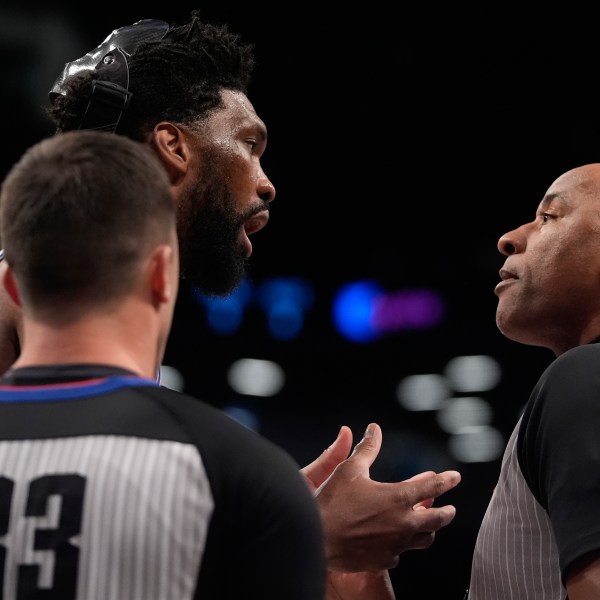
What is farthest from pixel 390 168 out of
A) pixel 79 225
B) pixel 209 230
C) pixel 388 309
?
pixel 79 225

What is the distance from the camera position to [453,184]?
322 inches

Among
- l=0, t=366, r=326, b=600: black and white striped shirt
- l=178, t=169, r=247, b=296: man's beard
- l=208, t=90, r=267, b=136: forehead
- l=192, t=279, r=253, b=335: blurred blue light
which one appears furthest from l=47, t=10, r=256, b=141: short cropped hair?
l=192, t=279, r=253, b=335: blurred blue light

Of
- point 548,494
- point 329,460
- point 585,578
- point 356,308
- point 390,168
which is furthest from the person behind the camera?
point 356,308

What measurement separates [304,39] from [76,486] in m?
5.89

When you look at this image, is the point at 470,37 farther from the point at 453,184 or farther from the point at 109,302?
the point at 109,302

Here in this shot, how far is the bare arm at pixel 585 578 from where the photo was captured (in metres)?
1.60

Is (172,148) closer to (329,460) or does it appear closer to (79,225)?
(329,460)

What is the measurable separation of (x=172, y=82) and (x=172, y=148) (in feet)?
0.64

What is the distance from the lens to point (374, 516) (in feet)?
6.29

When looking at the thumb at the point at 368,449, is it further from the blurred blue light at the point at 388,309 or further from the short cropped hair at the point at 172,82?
the blurred blue light at the point at 388,309

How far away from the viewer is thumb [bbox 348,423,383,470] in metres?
1.98

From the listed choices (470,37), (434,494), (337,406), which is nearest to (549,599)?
(434,494)

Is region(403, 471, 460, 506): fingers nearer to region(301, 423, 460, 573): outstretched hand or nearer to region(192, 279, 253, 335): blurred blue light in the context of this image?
region(301, 423, 460, 573): outstretched hand

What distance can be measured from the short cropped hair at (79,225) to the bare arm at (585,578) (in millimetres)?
977
